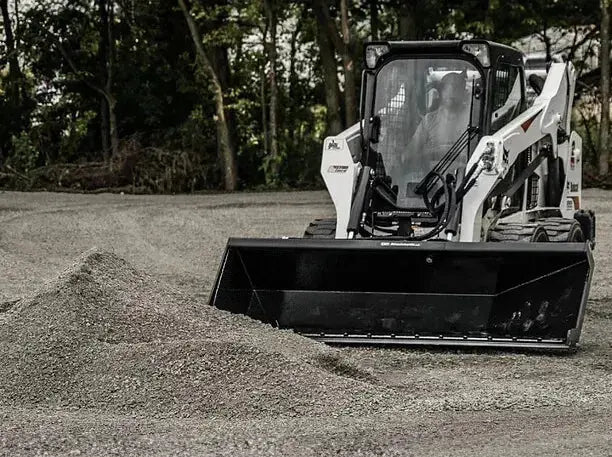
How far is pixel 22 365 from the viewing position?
20.3 ft

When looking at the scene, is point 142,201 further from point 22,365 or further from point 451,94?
point 22,365

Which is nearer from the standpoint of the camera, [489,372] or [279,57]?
[489,372]

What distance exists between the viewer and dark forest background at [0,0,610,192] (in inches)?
800

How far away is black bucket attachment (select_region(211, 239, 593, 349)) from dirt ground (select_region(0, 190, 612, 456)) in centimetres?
22

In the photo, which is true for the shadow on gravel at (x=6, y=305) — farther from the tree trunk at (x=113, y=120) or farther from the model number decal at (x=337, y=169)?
the tree trunk at (x=113, y=120)

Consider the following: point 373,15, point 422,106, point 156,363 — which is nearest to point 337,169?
point 422,106

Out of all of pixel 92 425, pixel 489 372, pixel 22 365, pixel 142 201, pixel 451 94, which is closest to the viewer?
pixel 92 425

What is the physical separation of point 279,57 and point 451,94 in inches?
536

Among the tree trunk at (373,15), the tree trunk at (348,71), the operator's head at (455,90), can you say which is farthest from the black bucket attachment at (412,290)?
the tree trunk at (373,15)

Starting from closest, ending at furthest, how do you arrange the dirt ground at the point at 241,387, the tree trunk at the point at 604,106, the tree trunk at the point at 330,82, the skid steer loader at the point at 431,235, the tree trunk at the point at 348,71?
the dirt ground at the point at 241,387
the skid steer loader at the point at 431,235
the tree trunk at the point at 604,106
the tree trunk at the point at 348,71
the tree trunk at the point at 330,82

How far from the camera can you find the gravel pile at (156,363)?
572cm

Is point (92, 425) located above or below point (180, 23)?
below

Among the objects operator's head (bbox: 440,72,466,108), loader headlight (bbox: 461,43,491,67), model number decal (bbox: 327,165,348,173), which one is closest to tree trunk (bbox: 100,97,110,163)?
model number decal (bbox: 327,165,348,173)

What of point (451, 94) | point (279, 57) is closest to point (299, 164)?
point (279, 57)
